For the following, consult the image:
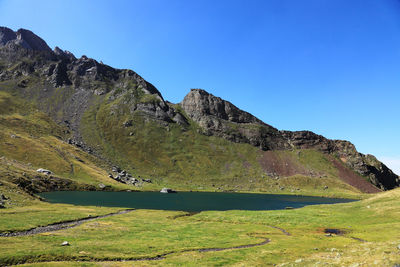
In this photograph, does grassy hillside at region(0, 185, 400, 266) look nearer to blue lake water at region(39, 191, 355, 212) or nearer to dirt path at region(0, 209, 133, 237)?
dirt path at region(0, 209, 133, 237)

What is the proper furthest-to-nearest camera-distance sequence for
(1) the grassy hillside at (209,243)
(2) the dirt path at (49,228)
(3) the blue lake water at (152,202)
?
(3) the blue lake water at (152,202) → (2) the dirt path at (49,228) → (1) the grassy hillside at (209,243)

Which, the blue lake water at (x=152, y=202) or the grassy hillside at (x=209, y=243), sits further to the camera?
the blue lake water at (x=152, y=202)

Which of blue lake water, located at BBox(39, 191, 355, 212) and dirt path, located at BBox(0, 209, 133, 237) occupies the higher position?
dirt path, located at BBox(0, 209, 133, 237)

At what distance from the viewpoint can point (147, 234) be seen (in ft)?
167

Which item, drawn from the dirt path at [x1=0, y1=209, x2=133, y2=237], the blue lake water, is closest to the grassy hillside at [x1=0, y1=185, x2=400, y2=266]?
the dirt path at [x1=0, y1=209, x2=133, y2=237]

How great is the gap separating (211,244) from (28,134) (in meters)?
206

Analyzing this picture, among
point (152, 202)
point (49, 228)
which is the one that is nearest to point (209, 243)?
point (49, 228)

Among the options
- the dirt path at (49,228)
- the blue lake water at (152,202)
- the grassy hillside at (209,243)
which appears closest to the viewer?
the grassy hillside at (209,243)

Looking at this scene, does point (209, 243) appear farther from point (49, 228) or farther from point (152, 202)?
point (152, 202)

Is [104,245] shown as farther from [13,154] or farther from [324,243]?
[13,154]

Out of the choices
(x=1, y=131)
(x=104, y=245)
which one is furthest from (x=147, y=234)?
(x=1, y=131)

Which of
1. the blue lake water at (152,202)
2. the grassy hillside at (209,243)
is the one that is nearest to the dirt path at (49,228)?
the grassy hillside at (209,243)

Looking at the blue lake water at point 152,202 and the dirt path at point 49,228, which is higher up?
the dirt path at point 49,228

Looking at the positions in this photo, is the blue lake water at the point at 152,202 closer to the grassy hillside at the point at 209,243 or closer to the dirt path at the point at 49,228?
the grassy hillside at the point at 209,243
